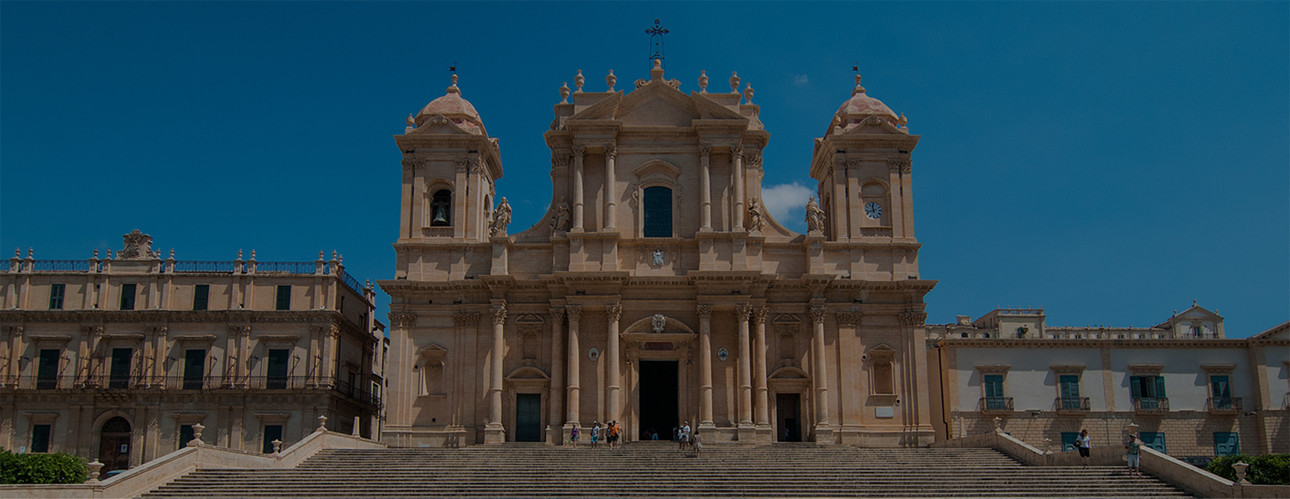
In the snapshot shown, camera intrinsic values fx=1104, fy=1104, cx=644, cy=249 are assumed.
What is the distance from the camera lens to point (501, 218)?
39688mm

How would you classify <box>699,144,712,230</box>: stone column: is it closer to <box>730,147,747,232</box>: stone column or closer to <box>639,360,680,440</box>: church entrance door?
<box>730,147,747,232</box>: stone column

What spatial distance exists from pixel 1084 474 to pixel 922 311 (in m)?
12.0

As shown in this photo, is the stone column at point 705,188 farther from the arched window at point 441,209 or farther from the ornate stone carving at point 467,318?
the arched window at point 441,209

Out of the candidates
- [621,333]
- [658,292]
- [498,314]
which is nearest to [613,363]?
[621,333]

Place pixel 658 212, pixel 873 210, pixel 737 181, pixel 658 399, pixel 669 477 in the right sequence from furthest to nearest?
1. pixel 873 210
2. pixel 658 212
3. pixel 737 181
4. pixel 658 399
5. pixel 669 477

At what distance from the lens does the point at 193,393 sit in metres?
43.7

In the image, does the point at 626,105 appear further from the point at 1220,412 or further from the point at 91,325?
the point at 1220,412

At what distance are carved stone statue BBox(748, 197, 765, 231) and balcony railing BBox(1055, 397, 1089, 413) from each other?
51.1 feet

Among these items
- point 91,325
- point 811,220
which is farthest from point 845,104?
point 91,325

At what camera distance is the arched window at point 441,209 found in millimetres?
40719

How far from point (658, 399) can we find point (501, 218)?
857 centimetres

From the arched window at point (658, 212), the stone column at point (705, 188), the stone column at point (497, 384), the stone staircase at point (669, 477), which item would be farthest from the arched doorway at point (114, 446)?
the stone column at point (705, 188)

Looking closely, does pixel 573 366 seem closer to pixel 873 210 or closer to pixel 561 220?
pixel 561 220

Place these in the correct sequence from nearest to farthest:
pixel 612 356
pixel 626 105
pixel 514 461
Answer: pixel 514 461
pixel 612 356
pixel 626 105
